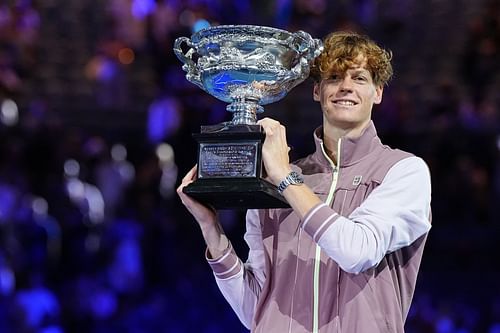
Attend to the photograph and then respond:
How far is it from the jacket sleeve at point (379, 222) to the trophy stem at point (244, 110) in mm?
341

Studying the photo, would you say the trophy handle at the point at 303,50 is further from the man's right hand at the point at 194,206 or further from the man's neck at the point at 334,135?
the man's right hand at the point at 194,206

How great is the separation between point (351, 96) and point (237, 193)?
424 millimetres

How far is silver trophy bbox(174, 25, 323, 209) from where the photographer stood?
113 inches

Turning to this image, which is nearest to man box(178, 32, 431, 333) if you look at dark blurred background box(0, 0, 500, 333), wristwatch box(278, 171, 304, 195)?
wristwatch box(278, 171, 304, 195)

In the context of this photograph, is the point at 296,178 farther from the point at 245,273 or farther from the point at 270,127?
the point at 245,273

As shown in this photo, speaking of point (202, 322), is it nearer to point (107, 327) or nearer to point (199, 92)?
point (107, 327)

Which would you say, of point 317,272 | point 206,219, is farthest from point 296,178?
point 206,219

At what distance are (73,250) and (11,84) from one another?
1.92 m

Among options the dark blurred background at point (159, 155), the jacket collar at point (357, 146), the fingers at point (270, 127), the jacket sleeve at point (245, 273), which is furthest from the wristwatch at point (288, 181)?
the dark blurred background at point (159, 155)

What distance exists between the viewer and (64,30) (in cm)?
1081

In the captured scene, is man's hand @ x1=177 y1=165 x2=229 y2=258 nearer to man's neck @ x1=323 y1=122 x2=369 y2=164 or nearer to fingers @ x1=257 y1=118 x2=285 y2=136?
fingers @ x1=257 y1=118 x2=285 y2=136

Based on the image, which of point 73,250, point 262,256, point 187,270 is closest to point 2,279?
point 73,250

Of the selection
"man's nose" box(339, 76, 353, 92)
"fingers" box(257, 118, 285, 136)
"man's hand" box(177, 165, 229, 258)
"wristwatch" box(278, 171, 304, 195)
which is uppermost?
"man's nose" box(339, 76, 353, 92)

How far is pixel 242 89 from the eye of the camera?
9.78 feet
